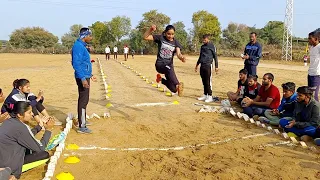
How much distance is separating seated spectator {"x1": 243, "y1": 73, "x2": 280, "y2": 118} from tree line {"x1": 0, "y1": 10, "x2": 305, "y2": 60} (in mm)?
37945

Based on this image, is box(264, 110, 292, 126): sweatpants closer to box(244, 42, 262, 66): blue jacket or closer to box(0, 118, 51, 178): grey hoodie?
box(244, 42, 262, 66): blue jacket

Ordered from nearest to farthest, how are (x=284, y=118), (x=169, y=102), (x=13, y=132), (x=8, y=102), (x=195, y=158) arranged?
(x=13, y=132) < (x=195, y=158) < (x=8, y=102) < (x=284, y=118) < (x=169, y=102)

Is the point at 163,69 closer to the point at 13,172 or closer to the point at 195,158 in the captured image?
the point at 195,158

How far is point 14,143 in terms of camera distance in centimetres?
397

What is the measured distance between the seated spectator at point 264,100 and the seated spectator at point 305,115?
40.9 inches

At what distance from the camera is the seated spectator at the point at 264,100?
695 cm

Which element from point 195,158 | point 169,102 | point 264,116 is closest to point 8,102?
point 195,158

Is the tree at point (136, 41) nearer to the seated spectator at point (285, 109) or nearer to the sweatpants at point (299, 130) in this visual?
the seated spectator at point (285, 109)

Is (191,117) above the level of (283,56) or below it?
below

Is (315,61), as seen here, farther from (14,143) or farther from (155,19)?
(155,19)

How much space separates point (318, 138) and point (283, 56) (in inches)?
1300

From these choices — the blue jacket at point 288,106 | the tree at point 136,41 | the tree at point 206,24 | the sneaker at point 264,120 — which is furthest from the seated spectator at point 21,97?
the tree at point 136,41

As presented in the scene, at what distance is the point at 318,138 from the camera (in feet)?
17.4

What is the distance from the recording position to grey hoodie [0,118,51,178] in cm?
390
